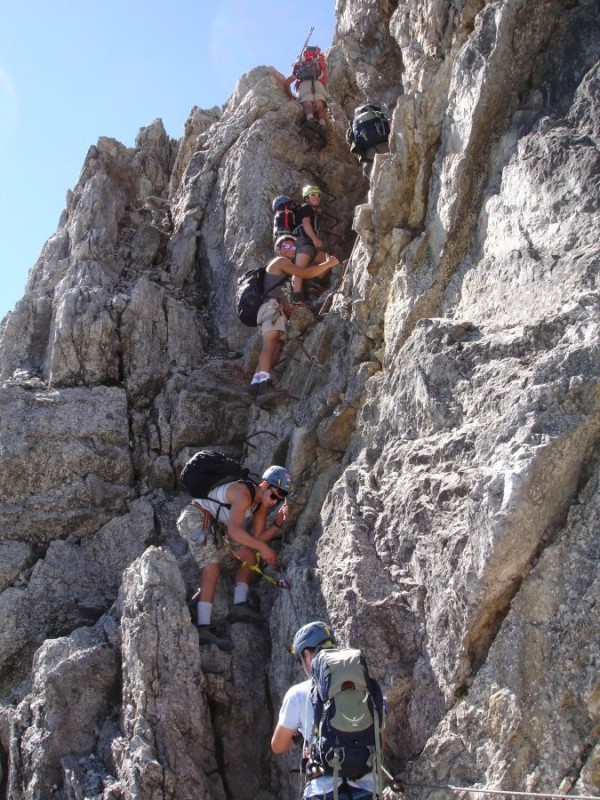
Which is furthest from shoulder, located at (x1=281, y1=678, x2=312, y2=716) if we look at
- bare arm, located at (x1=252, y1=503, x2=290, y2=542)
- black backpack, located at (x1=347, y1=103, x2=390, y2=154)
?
black backpack, located at (x1=347, y1=103, x2=390, y2=154)

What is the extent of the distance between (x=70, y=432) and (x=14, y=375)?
2.58 metres

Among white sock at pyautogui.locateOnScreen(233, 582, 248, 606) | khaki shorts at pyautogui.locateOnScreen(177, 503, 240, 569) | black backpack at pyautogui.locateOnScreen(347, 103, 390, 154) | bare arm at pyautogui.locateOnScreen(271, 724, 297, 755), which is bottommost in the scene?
bare arm at pyautogui.locateOnScreen(271, 724, 297, 755)

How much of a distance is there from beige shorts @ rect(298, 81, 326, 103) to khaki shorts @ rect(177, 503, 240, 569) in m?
12.1

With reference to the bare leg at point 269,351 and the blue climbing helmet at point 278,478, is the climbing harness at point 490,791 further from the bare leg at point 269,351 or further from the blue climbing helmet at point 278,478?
the bare leg at point 269,351

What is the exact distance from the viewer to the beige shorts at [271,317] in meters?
15.8

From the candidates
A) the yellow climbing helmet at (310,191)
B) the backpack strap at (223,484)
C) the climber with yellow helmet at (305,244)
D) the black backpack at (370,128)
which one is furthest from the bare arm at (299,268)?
the backpack strap at (223,484)

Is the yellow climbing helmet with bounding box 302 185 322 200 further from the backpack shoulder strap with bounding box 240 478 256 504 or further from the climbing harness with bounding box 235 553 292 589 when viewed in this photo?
the climbing harness with bounding box 235 553 292 589

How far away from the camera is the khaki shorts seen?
41.7 ft

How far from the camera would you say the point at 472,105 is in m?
12.4

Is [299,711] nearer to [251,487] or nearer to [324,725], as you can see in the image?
[324,725]

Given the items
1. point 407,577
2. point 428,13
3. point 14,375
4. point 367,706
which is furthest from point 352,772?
point 428,13

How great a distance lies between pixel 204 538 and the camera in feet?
41.9

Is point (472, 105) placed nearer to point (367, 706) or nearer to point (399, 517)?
point (399, 517)

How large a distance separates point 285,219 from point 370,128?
250 cm
